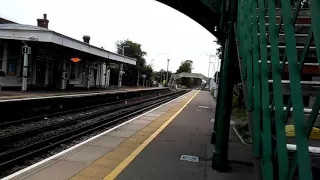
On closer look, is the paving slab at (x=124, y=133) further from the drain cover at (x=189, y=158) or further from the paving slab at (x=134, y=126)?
the drain cover at (x=189, y=158)

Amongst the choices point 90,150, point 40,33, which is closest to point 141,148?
point 90,150

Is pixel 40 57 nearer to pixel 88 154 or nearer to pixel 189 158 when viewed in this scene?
pixel 88 154

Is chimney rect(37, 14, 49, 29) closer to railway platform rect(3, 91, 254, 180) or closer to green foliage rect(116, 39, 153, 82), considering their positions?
railway platform rect(3, 91, 254, 180)

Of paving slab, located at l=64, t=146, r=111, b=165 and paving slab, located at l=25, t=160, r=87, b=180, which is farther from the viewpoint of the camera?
paving slab, located at l=64, t=146, r=111, b=165

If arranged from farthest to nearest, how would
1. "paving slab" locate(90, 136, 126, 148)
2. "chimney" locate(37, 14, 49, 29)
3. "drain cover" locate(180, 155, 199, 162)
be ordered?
"chimney" locate(37, 14, 49, 29) < "paving slab" locate(90, 136, 126, 148) < "drain cover" locate(180, 155, 199, 162)

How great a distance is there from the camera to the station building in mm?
20672

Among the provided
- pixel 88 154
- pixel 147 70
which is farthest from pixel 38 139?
pixel 147 70

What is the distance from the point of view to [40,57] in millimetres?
25609

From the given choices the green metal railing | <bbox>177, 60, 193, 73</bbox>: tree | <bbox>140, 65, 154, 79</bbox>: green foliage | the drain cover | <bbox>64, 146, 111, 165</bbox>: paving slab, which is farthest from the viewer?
<bbox>177, 60, 193, 73</bbox>: tree

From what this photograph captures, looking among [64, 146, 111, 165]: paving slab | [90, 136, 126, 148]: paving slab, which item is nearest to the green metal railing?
[64, 146, 111, 165]: paving slab

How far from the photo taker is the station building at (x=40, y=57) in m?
20.7

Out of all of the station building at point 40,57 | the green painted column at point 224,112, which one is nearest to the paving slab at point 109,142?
the green painted column at point 224,112

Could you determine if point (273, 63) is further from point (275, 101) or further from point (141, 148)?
point (141, 148)

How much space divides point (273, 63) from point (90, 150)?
18.9 feet
